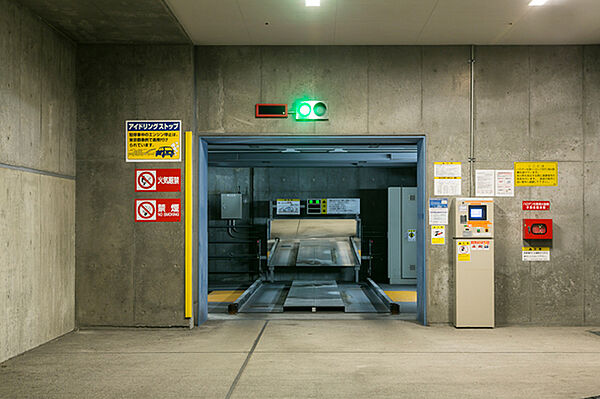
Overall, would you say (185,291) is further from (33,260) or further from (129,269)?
(33,260)

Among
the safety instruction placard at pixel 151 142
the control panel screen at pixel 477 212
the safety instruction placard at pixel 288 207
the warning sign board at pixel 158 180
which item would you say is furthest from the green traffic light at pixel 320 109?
the safety instruction placard at pixel 288 207

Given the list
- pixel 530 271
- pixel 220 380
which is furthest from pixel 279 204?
pixel 220 380

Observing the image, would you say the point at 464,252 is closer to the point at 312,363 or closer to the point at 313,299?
the point at 312,363

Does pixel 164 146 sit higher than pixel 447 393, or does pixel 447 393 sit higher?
pixel 164 146

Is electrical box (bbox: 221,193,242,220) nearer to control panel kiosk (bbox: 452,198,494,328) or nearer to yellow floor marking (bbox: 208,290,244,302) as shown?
yellow floor marking (bbox: 208,290,244,302)

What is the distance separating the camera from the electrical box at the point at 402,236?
1110cm

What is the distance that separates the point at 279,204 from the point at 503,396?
28.4 ft

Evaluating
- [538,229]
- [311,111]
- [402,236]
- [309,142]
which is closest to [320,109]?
[311,111]

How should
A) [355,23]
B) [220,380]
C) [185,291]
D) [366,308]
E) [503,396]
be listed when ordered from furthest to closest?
[366,308]
[185,291]
[355,23]
[220,380]
[503,396]

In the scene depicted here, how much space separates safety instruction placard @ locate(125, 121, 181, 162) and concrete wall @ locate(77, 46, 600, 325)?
119 millimetres

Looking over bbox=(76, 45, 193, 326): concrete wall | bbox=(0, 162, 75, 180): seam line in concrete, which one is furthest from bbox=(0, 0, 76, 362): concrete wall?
bbox=(76, 45, 193, 326): concrete wall

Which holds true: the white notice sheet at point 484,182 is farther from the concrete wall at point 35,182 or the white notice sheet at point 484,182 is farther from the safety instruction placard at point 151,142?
the concrete wall at point 35,182

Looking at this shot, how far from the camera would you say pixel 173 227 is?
5883 millimetres

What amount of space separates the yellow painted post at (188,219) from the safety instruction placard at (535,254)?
3.96 meters
